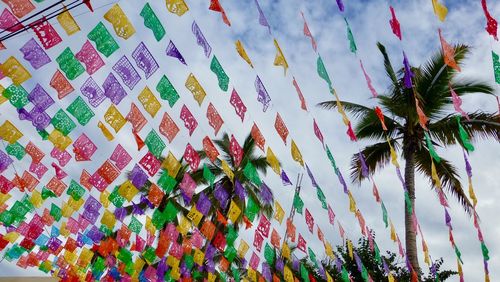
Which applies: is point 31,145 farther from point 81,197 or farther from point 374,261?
point 374,261

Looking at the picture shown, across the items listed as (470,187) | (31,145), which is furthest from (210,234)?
(470,187)

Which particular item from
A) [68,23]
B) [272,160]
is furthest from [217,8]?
[272,160]

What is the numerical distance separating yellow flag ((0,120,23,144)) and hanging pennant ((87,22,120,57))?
3317mm

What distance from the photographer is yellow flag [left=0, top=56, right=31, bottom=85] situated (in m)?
7.42

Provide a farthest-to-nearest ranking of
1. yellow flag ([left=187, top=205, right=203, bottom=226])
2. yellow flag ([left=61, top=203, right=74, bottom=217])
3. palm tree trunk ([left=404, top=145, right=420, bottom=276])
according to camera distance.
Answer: palm tree trunk ([left=404, top=145, right=420, bottom=276])
yellow flag ([left=61, top=203, right=74, bottom=217])
yellow flag ([left=187, top=205, right=203, bottom=226])

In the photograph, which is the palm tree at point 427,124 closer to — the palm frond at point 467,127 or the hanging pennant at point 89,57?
the palm frond at point 467,127

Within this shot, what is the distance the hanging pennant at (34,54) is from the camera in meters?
7.38

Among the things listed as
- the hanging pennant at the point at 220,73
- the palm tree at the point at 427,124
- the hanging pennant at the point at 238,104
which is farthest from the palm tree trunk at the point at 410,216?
the hanging pennant at the point at 220,73

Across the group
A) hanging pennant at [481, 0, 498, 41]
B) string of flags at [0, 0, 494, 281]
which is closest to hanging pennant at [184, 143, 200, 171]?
string of flags at [0, 0, 494, 281]

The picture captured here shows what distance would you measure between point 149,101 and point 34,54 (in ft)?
6.60

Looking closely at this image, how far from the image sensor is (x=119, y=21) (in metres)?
7.00

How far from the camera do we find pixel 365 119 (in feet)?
51.2

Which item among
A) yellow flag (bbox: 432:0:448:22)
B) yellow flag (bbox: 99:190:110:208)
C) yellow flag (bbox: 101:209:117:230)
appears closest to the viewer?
yellow flag (bbox: 432:0:448:22)

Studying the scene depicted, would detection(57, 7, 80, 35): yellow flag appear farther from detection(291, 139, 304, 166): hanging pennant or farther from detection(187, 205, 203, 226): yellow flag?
detection(187, 205, 203, 226): yellow flag
